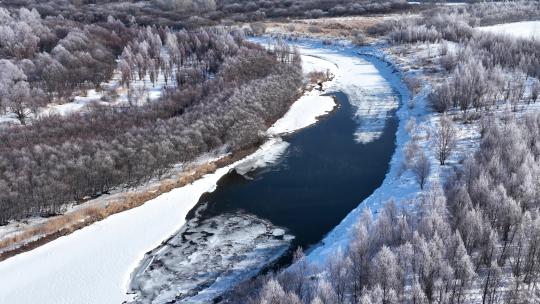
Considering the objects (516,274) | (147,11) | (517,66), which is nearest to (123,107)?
(516,274)

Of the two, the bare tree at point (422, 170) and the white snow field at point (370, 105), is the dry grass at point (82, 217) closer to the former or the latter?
the white snow field at point (370, 105)

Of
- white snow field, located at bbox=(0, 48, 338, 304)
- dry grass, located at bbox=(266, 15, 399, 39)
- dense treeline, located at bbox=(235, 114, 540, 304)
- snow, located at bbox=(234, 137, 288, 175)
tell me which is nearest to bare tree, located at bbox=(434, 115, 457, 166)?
dense treeline, located at bbox=(235, 114, 540, 304)

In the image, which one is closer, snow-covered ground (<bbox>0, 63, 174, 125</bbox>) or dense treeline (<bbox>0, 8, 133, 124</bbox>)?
snow-covered ground (<bbox>0, 63, 174, 125</bbox>)

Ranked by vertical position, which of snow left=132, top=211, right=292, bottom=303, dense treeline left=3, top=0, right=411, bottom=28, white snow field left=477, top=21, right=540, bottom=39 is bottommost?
snow left=132, top=211, right=292, bottom=303

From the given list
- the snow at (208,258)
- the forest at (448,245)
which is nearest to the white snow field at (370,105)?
the forest at (448,245)

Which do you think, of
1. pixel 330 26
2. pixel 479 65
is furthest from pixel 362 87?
pixel 330 26

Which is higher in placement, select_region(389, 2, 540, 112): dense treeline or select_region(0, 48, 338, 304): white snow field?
select_region(389, 2, 540, 112): dense treeline

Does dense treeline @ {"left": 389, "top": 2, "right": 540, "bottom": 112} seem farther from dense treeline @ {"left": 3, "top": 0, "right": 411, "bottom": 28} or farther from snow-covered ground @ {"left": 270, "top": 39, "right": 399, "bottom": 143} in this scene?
dense treeline @ {"left": 3, "top": 0, "right": 411, "bottom": 28}
